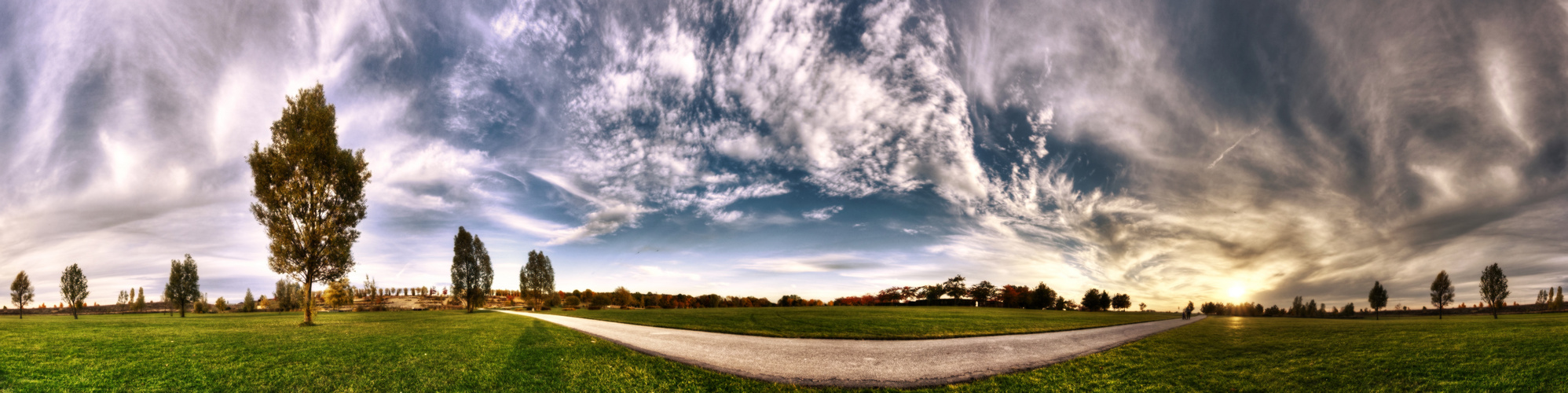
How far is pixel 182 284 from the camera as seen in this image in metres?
47.5

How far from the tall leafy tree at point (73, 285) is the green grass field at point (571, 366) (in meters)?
52.1

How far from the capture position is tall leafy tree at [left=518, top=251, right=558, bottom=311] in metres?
73.4

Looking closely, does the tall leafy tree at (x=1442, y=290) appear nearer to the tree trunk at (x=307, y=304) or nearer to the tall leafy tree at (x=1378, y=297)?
the tall leafy tree at (x=1378, y=297)

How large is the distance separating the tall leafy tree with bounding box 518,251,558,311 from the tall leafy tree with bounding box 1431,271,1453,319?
121m

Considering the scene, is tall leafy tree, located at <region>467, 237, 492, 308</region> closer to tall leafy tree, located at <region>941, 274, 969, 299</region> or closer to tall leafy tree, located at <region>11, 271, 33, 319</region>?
tall leafy tree, located at <region>11, 271, 33, 319</region>

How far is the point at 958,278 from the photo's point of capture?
90.8 meters

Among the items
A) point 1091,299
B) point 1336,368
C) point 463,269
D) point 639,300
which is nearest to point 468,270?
point 463,269

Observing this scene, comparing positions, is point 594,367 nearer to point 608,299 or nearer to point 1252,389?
point 1252,389

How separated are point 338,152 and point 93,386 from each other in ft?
86.5

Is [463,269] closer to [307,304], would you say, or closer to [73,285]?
[73,285]

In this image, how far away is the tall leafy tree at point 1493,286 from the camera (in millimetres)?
53812

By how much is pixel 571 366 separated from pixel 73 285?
234ft

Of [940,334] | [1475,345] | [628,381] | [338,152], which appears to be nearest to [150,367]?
[628,381]

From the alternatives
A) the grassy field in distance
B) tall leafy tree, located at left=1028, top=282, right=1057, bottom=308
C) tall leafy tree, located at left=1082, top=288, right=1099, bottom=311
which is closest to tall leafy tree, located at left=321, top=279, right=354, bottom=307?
the grassy field in distance
